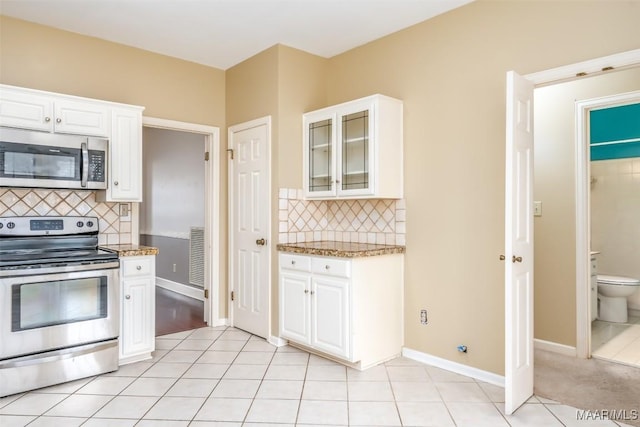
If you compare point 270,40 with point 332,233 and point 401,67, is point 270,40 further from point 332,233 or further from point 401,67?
point 332,233

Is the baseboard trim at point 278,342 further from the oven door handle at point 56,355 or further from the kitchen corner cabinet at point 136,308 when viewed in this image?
the oven door handle at point 56,355

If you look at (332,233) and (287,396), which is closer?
(287,396)

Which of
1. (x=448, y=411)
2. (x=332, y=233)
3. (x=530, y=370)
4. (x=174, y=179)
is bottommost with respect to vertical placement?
(x=448, y=411)

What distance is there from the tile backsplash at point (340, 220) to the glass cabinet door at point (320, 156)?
222 mm

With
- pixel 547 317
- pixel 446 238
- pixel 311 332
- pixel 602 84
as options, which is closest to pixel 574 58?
pixel 602 84

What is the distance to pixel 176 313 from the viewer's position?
477 centimetres

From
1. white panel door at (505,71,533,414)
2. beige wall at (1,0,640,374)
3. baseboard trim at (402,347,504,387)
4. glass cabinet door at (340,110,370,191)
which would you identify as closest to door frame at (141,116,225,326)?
beige wall at (1,0,640,374)

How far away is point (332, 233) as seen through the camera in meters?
4.01

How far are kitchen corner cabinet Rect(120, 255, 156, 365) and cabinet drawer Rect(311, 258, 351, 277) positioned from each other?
1327 millimetres

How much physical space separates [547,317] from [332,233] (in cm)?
204

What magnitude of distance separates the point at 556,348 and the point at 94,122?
13.8 feet

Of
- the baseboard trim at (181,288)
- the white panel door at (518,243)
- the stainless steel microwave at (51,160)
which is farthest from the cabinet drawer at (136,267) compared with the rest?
the white panel door at (518,243)

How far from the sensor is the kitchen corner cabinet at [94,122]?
9.34ft

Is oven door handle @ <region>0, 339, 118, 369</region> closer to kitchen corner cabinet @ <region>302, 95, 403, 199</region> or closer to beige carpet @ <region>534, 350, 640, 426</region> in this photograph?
kitchen corner cabinet @ <region>302, 95, 403, 199</region>
